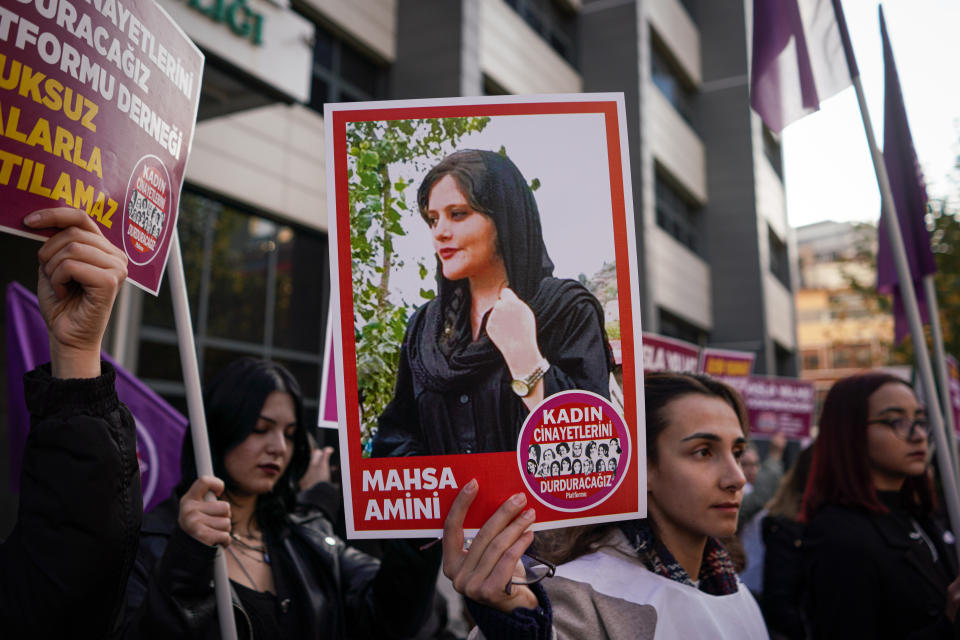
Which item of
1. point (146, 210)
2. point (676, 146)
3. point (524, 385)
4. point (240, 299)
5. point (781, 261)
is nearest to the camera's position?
point (524, 385)

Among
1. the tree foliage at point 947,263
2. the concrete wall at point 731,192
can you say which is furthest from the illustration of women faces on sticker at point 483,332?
the concrete wall at point 731,192

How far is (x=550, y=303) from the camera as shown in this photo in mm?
1559

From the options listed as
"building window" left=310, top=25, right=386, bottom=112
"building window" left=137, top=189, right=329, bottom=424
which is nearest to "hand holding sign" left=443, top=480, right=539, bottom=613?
"building window" left=137, top=189, right=329, bottom=424

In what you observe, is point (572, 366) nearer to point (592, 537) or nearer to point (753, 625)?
point (592, 537)

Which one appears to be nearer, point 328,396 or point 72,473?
point 72,473

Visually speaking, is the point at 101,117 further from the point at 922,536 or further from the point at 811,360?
the point at 811,360

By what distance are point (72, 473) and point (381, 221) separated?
72 cm

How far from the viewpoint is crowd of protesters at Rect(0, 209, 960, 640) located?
1.42 m

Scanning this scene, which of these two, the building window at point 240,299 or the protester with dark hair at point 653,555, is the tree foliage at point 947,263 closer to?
the building window at point 240,299

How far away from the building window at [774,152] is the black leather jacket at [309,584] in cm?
2395

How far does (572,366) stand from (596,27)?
54.8ft

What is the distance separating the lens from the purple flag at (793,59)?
8.98 ft

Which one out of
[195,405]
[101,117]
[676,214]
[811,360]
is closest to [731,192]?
[676,214]

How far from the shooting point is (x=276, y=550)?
2.65m
